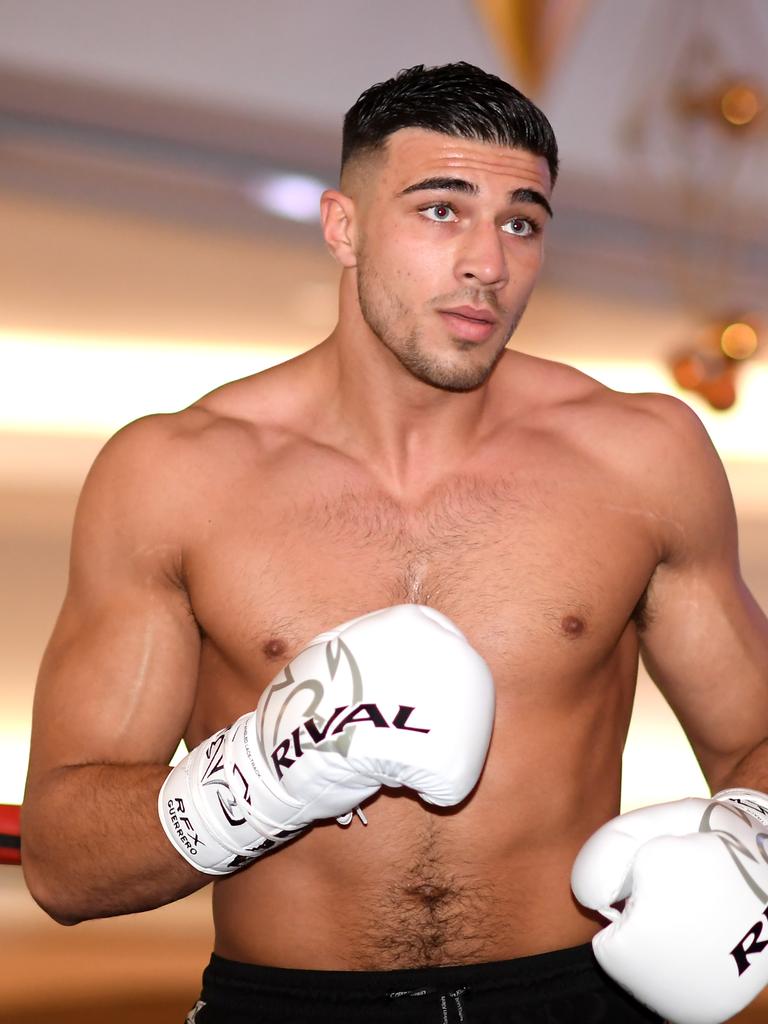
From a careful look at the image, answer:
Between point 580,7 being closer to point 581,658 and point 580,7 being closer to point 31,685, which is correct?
point 31,685

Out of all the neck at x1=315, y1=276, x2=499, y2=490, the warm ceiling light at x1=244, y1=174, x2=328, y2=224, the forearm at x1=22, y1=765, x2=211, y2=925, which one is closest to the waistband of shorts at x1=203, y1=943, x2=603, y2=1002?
the forearm at x1=22, y1=765, x2=211, y2=925

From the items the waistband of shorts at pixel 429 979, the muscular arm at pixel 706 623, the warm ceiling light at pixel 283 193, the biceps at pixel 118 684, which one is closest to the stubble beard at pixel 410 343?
the muscular arm at pixel 706 623

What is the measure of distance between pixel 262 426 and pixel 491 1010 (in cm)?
67

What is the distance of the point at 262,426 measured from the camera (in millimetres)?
1668

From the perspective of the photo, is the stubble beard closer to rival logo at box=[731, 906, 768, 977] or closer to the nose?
the nose

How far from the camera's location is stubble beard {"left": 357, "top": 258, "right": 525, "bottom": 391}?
1.53m

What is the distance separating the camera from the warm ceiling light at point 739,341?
3.26 m

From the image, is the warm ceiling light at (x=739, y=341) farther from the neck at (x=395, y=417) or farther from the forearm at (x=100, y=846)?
the forearm at (x=100, y=846)

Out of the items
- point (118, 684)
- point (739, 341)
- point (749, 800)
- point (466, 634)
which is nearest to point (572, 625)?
point (466, 634)

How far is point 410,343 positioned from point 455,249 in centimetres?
11

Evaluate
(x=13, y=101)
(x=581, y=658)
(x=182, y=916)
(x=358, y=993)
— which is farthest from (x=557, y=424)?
(x=13, y=101)

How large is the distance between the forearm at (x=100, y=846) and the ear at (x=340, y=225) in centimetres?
60

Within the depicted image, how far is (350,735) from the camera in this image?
4.03 feet

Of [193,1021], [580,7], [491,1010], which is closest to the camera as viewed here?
[491,1010]
